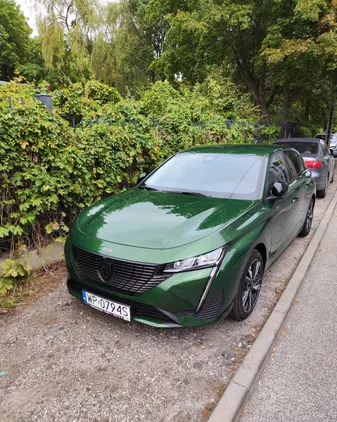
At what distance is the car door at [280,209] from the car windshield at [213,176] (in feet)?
0.57

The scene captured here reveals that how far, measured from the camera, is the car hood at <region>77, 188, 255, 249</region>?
243cm

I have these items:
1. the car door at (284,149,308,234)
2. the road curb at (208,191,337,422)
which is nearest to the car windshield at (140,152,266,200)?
the car door at (284,149,308,234)

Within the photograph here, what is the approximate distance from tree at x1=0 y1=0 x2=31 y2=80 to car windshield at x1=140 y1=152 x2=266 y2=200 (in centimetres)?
3552

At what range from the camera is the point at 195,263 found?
7.43ft

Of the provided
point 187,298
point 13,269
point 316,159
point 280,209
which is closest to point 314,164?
point 316,159

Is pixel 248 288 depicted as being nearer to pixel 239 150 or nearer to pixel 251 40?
pixel 239 150

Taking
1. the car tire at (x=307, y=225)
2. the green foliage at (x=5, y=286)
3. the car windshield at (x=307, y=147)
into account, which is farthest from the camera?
the car windshield at (x=307, y=147)

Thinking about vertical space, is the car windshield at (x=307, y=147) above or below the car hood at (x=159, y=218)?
above

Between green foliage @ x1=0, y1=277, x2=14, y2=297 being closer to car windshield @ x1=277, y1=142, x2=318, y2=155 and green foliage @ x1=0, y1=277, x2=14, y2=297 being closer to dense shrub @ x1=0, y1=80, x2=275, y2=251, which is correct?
dense shrub @ x1=0, y1=80, x2=275, y2=251

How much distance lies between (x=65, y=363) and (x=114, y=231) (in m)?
1.08

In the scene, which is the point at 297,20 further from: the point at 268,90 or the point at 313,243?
the point at 313,243

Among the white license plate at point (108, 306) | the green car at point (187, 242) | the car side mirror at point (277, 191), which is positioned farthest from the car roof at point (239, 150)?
the white license plate at point (108, 306)

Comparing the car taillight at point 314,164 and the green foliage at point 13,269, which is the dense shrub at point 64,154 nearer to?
the green foliage at point 13,269

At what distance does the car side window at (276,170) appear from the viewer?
10.9 feet
